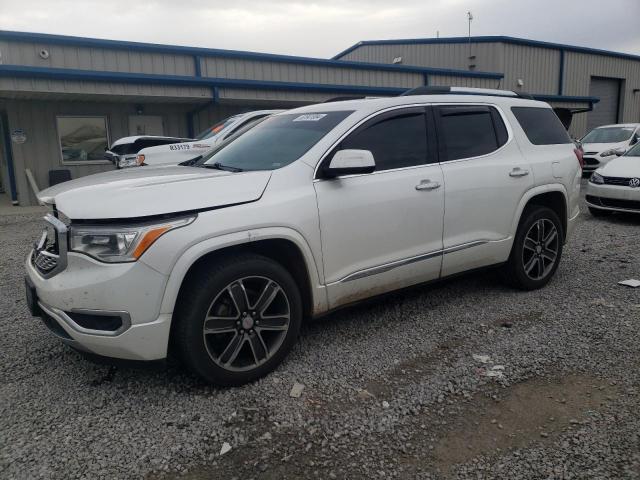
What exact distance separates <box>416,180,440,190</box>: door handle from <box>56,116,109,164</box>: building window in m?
12.7

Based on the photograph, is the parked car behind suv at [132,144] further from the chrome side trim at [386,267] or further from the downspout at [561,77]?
the downspout at [561,77]

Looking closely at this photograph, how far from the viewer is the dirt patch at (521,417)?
2.60 meters

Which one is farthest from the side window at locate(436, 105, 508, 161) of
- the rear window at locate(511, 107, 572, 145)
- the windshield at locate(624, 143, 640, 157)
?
the windshield at locate(624, 143, 640, 157)

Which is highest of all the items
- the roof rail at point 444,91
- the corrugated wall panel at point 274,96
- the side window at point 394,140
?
the corrugated wall panel at point 274,96

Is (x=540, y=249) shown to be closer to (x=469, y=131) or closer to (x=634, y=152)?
(x=469, y=131)

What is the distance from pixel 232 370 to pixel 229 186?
1.12 m

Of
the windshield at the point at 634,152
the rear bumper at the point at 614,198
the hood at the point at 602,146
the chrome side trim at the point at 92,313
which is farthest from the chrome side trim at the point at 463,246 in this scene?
the hood at the point at 602,146

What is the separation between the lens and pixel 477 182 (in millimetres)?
4277

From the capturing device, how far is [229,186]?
10.2 ft

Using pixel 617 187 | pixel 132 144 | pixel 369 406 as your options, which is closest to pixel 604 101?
pixel 617 187

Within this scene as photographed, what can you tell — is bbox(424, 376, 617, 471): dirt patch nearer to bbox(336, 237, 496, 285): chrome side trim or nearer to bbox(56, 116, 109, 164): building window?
bbox(336, 237, 496, 285): chrome side trim

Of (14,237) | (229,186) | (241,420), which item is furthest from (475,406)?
(14,237)

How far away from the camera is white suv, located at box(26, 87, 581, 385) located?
2.81m

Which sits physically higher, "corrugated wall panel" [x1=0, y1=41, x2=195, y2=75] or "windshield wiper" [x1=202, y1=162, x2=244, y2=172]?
"corrugated wall panel" [x1=0, y1=41, x2=195, y2=75]
